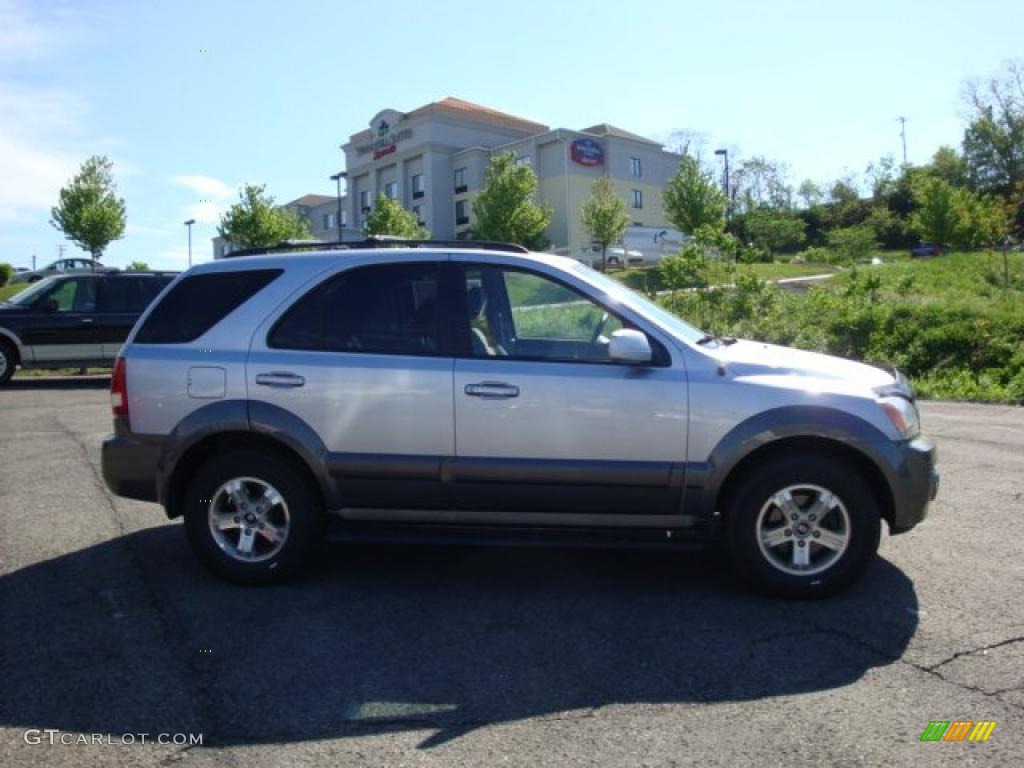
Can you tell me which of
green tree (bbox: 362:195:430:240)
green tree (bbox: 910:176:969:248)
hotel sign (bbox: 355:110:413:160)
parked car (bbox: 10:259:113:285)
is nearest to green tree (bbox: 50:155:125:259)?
parked car (bbox: 10:259:113:285)

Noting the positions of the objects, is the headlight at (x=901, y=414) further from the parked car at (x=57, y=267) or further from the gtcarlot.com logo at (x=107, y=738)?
the parked car at (x=57, y=267)

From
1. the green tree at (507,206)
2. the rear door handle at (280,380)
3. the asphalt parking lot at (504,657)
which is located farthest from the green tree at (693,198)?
the rear door handle at (280,380)

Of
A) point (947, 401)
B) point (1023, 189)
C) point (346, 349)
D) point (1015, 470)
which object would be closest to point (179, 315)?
point (346, 349)

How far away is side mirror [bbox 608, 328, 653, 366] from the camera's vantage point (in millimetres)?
4344

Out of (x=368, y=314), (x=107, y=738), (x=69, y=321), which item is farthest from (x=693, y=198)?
(x=107, y=738)

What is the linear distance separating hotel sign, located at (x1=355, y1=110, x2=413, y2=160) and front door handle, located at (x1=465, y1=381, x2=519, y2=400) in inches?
2660

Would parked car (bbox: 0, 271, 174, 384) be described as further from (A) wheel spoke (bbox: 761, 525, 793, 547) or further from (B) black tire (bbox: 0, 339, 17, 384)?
(A) wheel spoke (bbox: 761, 525, 793, 547)

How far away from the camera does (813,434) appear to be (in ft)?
14.3

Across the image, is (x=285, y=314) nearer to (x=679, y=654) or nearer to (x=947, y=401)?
(x=679, y=654)

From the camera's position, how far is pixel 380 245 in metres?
5.22

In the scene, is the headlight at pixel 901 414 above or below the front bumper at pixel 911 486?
above

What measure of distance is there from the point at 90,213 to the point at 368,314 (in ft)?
145

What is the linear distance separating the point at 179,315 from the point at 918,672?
13.6 feet

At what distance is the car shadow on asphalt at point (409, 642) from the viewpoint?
3.41 meters
